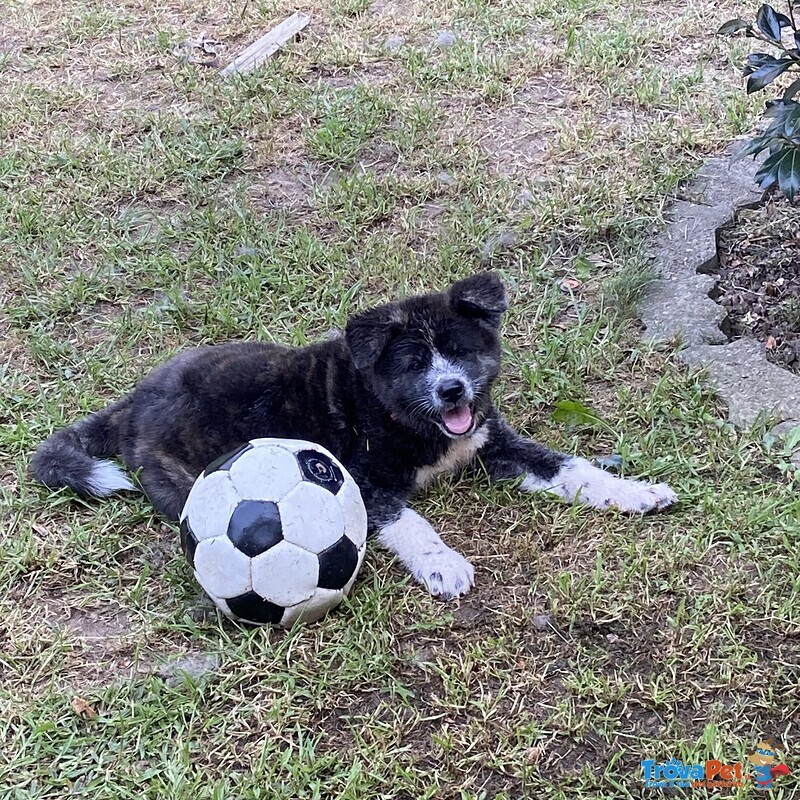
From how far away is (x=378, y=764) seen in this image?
10.6 feet

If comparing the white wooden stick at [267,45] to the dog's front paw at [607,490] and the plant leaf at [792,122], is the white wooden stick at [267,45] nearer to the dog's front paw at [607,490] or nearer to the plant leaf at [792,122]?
the plant leaf at [792,122]

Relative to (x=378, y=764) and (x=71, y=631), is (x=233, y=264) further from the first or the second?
(x=378, y=764)

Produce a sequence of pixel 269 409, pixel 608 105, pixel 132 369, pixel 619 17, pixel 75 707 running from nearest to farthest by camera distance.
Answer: pixel 75 707 → pixel 269 409 → pixel 132 369 → pixel 608 105 → pixel 619 17

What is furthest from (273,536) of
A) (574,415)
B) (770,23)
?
(770,23)

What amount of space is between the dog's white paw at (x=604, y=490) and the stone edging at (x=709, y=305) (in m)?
0.69

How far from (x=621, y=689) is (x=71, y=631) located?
2.10m

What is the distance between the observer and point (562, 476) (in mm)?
4281

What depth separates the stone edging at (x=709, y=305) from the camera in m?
4.64

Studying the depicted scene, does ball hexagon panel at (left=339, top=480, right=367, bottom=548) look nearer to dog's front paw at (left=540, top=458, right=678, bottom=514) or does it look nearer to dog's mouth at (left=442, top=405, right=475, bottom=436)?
dog's mouth at (left=442, top=405, right=475, bottom=436)

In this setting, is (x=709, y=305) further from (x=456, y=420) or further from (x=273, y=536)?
(x=273, y=536)

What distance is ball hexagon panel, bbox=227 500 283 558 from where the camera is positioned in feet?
11.5

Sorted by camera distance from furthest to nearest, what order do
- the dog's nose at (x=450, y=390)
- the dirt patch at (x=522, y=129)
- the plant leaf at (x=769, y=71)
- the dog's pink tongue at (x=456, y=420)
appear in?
the dirt patch at (x=522, y=129) < the plant leaf at (x=769, y=71) < the dog's pink tongue at (x=456, y=420) < the dog's nose at (x=450, y=390)

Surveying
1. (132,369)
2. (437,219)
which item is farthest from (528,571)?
(437,219)

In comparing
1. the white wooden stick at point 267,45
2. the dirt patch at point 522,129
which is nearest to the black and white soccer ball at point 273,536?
the dirt patch at point 522,129
